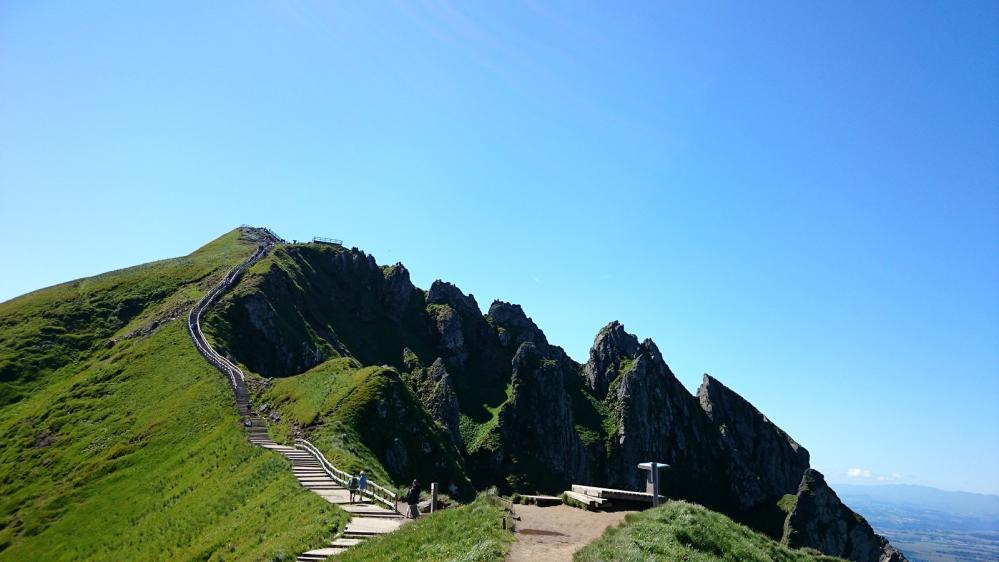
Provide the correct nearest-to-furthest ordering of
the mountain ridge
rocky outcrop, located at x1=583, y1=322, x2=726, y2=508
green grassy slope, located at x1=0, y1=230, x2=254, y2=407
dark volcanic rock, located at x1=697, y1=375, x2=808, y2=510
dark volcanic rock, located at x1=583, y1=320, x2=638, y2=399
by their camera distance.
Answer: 1. the mountain ridge
2. green grassy slope, located at x1=0, y1=230, x2=254, y2=407
3. rocky outcrop, located at x1=583, y1=322, x2=726, y2=508
4. dark volcanic rock, located at x1=697, y1=375, x2=808, y2=510
5. dark volcanic rock, located at x1=583, y1=320, x2=638, y2=399

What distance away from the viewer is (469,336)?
171875mm

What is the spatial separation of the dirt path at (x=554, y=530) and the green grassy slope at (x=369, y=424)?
24493 millimetres

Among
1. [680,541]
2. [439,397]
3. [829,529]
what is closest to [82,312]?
[439,397]

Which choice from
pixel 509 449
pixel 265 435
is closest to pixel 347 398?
pixel 265 435

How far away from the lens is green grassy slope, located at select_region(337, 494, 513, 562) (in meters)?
19.6

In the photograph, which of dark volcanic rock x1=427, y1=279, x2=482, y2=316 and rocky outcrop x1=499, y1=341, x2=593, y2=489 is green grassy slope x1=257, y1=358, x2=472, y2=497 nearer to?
rocky outcrop x1=499, y1=341, x2=593, y2=489

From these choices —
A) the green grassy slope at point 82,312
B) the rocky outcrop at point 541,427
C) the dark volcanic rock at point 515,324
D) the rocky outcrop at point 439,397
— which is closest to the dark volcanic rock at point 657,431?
the rocky outcrop at point 541,427

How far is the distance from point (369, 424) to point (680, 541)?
44717 mm

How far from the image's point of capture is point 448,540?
22.3 m

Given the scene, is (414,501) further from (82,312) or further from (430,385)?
(82,312)

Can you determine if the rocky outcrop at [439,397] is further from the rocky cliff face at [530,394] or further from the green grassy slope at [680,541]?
the green grassy slope at [680,541]

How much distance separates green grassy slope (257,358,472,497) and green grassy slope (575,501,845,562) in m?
31.0

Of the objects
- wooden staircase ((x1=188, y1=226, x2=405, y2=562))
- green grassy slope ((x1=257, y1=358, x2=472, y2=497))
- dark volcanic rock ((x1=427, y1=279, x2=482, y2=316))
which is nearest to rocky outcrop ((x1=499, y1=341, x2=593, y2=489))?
dark volcanic rock ((x1=427, y1=279, x2=482, y2=316))

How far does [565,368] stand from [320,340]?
300ft
